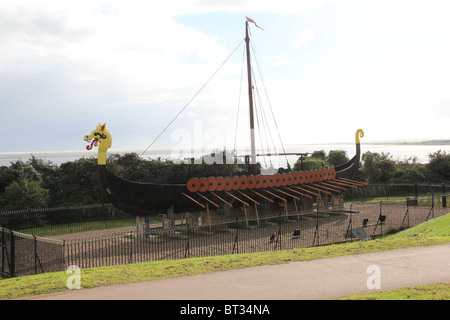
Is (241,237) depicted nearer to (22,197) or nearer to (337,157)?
(22,197)

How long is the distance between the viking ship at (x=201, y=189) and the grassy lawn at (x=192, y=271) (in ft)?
23.1

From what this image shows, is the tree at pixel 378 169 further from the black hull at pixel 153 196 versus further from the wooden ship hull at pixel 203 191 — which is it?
the black hull at pixel 153 196

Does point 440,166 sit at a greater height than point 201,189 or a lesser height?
greater

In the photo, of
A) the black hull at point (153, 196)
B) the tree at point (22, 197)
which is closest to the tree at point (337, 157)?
the black hull at point (153, 196)

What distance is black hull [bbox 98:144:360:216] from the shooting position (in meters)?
16.7

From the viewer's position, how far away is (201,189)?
18.6 metres

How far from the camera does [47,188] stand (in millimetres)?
25797

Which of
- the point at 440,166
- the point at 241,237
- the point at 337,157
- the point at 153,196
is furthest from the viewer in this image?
the point at 337,157

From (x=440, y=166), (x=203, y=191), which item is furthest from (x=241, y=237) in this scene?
(x=440, y=166)

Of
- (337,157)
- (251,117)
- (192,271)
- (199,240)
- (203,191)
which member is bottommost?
(199,240)

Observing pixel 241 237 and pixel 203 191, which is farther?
pixel 203 191

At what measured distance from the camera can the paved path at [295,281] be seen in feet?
24.4

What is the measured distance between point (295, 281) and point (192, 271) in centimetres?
257

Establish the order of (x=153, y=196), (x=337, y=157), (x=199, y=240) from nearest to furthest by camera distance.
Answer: (x=199, y=240), (x=153, y=196), (x=337, y=157)
